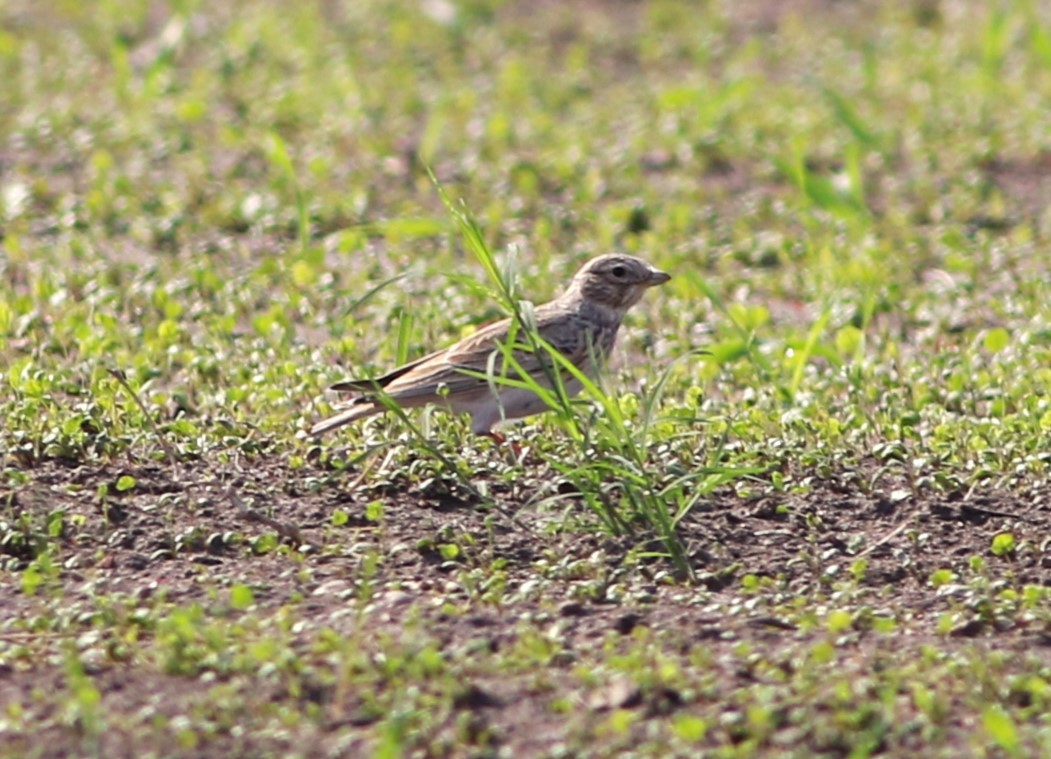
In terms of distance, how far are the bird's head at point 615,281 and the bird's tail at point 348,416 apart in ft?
4.23

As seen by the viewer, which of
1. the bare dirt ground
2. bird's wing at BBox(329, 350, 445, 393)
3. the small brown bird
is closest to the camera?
the bare dirt ground

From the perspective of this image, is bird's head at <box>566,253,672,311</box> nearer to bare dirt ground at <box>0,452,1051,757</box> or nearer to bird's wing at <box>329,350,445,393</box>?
bird's wing at <box>329,350,445,393</box>

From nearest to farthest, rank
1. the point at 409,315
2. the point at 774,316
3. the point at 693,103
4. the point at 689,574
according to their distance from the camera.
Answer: the point at 689,574, the point at 409,315, the point at 774,316, the point at 693,103

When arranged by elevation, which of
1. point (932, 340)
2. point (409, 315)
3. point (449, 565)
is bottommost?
point (932, 340)

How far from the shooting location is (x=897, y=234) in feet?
35.7

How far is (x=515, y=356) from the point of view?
7754 mm

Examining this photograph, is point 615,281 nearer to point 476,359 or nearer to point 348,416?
point 476,359

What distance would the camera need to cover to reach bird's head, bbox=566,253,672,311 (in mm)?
8078

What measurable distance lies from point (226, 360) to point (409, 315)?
5.02ft

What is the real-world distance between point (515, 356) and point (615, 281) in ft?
2.04

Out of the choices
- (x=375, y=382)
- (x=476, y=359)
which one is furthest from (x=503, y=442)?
(x=375, y=382)

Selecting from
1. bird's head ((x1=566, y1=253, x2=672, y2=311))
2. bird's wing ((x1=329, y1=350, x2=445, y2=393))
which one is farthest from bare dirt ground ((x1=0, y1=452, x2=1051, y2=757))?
bird's head ((x1=566, y1=253, x2=672, y2=311))

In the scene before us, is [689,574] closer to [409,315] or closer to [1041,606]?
[1041,606]

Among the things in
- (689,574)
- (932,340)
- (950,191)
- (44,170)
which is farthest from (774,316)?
(44,170)
